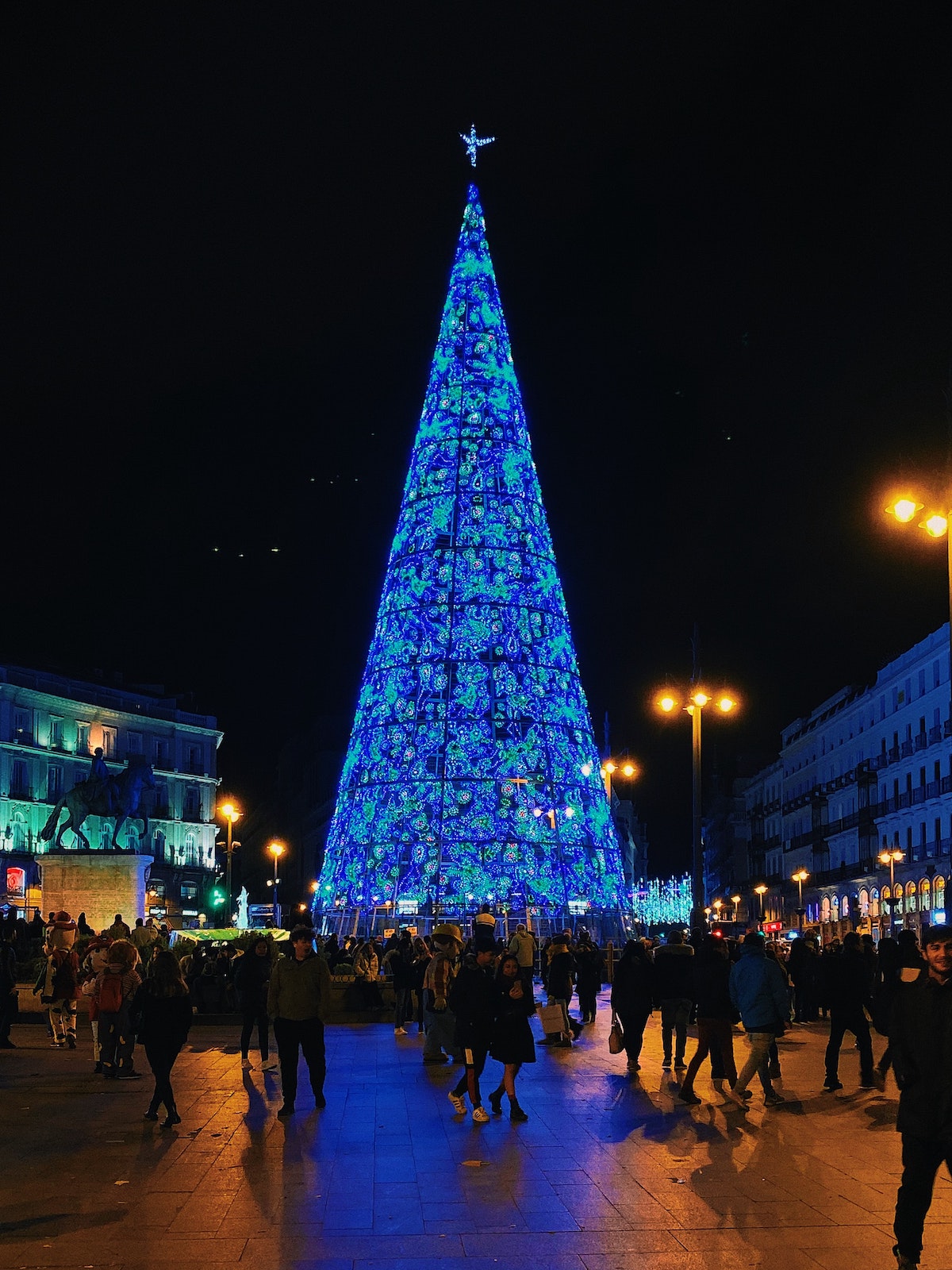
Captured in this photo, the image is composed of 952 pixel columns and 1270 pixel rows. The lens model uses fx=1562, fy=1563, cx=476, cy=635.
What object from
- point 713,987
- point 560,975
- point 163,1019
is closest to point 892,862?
point 560,975

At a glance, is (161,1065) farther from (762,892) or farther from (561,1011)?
(762,892)

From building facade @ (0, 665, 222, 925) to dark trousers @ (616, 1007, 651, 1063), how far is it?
177ft

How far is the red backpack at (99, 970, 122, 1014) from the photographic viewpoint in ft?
53.9

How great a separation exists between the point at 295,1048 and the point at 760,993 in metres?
4.32

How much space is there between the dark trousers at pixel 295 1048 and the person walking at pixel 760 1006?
389 cm

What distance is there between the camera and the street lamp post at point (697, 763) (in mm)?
26625

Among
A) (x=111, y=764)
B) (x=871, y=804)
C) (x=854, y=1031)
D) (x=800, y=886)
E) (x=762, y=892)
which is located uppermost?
(x=111, y=764)

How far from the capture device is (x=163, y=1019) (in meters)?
13.6

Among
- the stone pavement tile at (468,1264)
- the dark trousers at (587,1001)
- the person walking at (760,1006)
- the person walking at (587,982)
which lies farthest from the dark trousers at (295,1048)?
the dark trousers at (587,1001)

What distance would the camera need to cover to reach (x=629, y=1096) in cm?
1558

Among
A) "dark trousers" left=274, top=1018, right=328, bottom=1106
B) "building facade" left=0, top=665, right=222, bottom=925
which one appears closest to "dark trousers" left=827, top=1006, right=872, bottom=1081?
"dark trousers" left=274, top=1018, right=328, bottom=1106

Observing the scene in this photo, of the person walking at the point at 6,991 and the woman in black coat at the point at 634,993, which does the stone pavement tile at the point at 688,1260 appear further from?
the person walking at the point at 6,991

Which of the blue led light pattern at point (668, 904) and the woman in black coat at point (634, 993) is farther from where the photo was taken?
the blue led light pattern at point (668, 904)

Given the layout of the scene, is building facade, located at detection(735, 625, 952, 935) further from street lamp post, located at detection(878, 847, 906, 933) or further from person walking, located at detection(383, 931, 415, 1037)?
person walking, located at detection(383, 931, 415, 1037)
